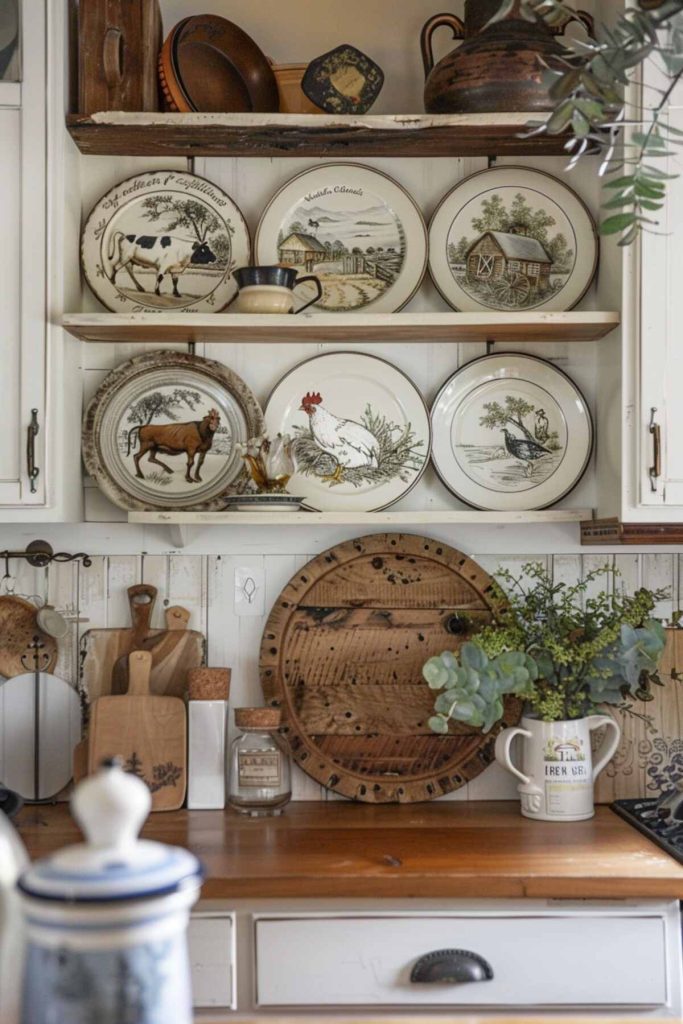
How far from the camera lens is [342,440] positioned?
8.00ft

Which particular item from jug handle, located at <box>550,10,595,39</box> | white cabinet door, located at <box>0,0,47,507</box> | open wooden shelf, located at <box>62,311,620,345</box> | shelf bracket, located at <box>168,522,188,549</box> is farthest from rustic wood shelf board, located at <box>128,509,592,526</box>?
jug handle, located at <box>550,10,595,39</box>

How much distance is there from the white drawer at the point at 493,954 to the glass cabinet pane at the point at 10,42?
1620 millimetres

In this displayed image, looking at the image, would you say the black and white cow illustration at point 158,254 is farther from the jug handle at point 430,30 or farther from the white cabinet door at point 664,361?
the white cabinet door at point 664,361

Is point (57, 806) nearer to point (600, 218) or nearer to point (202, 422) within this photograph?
point (202, 422)

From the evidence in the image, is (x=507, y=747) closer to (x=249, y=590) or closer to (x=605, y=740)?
(x=605, y=740)

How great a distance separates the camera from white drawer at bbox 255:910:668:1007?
6.20ft

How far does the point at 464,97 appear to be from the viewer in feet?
7.43

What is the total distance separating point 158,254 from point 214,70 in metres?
0.39

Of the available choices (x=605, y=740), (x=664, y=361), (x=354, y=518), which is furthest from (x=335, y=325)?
(x=605, y=740)

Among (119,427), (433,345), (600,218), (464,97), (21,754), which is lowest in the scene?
(21,754)

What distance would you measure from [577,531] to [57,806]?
1239 millimetres

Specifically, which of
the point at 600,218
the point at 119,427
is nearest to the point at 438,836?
the point at 119,427

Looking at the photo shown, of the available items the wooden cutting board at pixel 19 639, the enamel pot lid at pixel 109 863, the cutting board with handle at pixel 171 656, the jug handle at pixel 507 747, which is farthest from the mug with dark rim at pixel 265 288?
the enamel pot lid at pixel 109 863

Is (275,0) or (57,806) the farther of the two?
(275,0)
